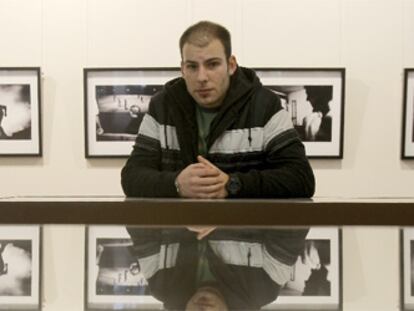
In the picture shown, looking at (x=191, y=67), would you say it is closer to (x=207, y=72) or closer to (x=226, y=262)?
(x=207, y=72)

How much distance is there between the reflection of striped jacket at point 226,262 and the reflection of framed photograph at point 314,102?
→ 8.92 feet

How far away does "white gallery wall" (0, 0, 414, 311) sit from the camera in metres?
3.97

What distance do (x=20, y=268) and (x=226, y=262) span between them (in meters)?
0.29

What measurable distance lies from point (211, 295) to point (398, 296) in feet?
0.70

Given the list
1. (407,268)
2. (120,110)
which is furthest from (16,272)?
(120,110)

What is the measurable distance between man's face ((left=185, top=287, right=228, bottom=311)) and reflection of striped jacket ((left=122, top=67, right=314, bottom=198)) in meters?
1.67

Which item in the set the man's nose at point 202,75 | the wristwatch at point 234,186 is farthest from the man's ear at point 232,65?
the wristwatch at point 234,186

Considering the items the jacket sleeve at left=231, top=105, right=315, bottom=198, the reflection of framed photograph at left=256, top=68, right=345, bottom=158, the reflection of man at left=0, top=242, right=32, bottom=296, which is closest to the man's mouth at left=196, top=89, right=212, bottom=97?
the jacket sleeve at left=231, top=105, right=315, bottom=198

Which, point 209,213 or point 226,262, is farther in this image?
point 209,213

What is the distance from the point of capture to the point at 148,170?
2500 millimetres

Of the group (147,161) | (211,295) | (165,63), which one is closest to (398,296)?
(211,295)

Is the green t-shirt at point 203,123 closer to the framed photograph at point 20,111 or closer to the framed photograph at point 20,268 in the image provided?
the framed photograph at point 20,268

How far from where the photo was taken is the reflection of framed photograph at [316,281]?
2.13ft

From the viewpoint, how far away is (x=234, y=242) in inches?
42.2
